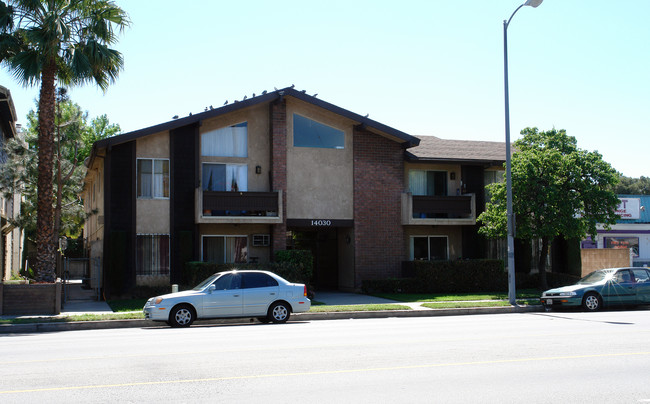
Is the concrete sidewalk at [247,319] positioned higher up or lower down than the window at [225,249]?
lower down

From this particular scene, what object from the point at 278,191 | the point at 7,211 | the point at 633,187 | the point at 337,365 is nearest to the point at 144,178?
the point at 278,191

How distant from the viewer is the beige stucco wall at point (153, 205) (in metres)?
24.4

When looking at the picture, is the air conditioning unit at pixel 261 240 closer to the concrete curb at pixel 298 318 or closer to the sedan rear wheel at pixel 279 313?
the concrete curb at pixel 298 318

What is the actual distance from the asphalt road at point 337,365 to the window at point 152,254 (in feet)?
30.7

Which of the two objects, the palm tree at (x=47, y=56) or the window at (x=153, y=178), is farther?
the window at (x=153, y=178)

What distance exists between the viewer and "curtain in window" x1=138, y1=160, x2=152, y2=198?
2455 cm

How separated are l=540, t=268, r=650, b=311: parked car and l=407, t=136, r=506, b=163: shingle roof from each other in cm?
911

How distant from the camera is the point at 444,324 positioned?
16109mm

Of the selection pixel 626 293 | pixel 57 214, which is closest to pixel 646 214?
pixel 626 293

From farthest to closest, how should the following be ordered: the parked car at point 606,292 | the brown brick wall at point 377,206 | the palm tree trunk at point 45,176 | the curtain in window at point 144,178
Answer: the brown brick wall at point 377,206
the curtain in window at point 144,178
the palm tree trunk at point 45,176
the parked car at point 606,292

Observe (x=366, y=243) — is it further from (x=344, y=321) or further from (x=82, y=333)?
(x=82, y=333)

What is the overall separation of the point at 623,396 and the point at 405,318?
461 inches

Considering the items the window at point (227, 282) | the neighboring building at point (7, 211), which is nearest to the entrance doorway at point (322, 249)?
the window at point (227, 282)

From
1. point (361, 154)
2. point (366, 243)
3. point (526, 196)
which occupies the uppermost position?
point (361, 154)
